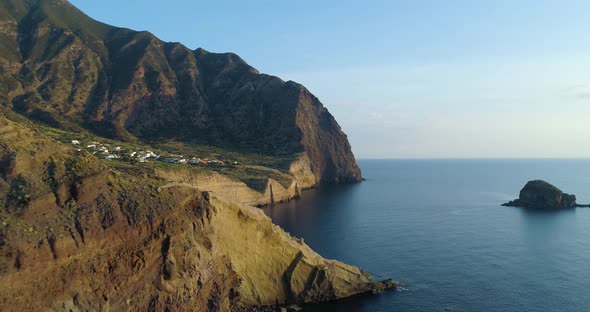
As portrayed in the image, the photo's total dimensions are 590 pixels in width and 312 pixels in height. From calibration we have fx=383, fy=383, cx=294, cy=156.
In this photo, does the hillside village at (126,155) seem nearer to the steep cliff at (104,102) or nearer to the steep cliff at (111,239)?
the steep cliff at (104,102)

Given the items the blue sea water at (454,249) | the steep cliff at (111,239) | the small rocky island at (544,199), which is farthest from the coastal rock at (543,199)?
the steep cliff at (111,239)

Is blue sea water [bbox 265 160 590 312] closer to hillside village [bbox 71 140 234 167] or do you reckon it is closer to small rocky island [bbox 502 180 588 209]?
small rocky island [bbox 502 180 588 209]

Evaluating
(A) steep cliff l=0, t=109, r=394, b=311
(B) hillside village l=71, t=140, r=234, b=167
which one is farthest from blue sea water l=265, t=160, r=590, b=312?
(B) hillside village l=71, t=140, r=234, b=167

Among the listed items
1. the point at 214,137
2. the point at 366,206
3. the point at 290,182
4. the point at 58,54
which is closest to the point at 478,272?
the point at 366,206

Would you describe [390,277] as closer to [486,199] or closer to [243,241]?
[243,241]

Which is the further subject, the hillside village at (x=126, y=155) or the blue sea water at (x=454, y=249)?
the hillside village at (x=126, y=155)

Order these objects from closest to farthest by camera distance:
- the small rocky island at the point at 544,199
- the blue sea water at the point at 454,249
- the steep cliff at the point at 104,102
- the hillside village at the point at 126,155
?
the blue sea water at the point at 454,249 → the hillside village at the point at 126,155 → the small rocky island at the point at 544,199 → the steep cliff at the point at 104,102

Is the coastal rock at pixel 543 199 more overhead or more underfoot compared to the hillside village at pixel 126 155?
more underfoot
